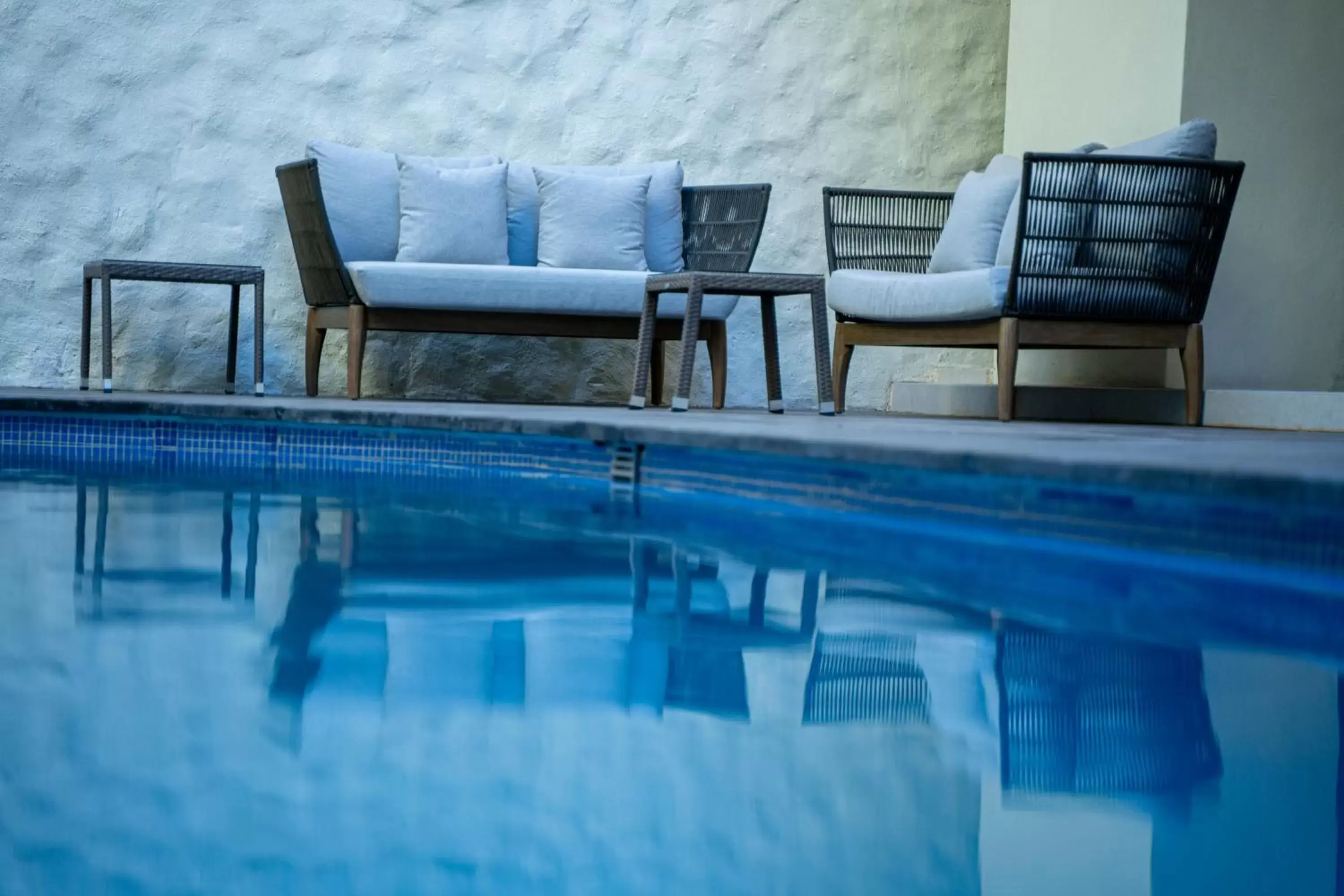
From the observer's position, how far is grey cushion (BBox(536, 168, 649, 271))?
553 cm

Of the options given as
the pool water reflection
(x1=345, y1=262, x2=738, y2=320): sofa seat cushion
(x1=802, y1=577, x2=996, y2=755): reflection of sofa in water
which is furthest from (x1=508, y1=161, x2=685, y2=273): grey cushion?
(x1=802, y1=577, x2=996, y2=755): reflection of sofa in water

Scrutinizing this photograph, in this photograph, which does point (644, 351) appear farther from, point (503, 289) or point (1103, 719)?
point (1103, 719)

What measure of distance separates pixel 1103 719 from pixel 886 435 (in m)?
1.91

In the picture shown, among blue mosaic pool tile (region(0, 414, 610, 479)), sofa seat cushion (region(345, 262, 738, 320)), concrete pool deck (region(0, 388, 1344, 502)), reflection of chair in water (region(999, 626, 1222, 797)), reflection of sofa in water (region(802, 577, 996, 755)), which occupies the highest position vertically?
sofa seat cushion (region(345, 262, 738, 320))

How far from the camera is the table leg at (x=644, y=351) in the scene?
14.6 ft

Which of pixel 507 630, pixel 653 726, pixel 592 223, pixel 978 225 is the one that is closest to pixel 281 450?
pixel 592 223

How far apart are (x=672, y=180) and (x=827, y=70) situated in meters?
1.10

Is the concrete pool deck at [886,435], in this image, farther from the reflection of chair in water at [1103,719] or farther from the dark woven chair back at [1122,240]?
the reflection of chair in water at [1103,719]

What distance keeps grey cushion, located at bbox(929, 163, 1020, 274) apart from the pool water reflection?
3.02 meters

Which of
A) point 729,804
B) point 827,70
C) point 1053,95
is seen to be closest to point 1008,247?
point 1053,95

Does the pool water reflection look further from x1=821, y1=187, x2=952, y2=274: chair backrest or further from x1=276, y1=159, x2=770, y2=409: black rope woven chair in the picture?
x1=821, y1=187, x2=952, y2=274: chair backrest

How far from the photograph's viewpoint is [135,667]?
4.57 ft

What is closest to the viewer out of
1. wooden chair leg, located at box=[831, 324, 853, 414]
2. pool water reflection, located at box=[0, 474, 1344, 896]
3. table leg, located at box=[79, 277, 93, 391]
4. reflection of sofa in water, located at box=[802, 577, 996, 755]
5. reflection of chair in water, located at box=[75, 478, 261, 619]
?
pool water reflection, located at box=[0, 474, 1344, 896]

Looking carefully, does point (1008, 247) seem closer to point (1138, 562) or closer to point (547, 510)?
point (547, 510)
